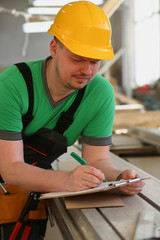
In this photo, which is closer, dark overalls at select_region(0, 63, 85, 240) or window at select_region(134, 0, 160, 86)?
dark overalls at select_region(0, 63, 85, 240)

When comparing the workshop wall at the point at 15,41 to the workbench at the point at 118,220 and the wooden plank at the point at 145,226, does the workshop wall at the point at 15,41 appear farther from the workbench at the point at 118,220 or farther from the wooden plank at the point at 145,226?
the wooden plank at the point at 145,226

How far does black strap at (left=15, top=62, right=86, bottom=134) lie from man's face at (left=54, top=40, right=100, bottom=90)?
0.16 meters

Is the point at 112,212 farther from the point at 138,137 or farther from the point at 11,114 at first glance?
the point at 138,137

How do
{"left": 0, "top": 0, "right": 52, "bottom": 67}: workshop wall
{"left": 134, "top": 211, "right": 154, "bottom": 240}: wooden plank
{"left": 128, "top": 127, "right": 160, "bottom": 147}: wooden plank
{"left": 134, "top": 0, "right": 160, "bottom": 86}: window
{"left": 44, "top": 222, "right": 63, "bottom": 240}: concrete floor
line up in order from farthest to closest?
{"left": 134, "top": 0, "right": 160, "bottom": 86}: window → {"left": 0, "top": 0, "right": 52, "bottom": 67}: workshop wall → {"left": 128, "top": 127, "right": 160, "bottom": 147}: wooden plank → {"left": 44, "top": 222, "right": 63, "bottom": 240}: concrete floor → {"left": 134, "top": 211, "right": 154, "bottom": 240}: wooden plank

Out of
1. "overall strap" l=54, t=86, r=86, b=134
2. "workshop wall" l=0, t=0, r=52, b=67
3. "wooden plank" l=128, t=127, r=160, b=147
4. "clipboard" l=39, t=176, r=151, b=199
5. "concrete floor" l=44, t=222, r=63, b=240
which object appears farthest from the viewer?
"workshop wall" l=0, t=0, r=52, b=67

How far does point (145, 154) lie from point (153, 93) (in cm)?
507

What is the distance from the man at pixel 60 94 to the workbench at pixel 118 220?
0.30 feet

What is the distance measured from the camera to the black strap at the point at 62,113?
147cm

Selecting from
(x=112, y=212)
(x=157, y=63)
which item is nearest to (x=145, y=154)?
(x=112, y=212)

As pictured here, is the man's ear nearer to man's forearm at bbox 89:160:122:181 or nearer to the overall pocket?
the overall pocket

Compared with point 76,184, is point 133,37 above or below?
below

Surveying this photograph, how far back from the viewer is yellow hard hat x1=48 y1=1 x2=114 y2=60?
1.33 meters

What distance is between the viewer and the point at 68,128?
5.37ft

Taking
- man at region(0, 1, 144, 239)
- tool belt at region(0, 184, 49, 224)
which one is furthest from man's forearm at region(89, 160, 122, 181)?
tool belt at region(0, 184, 49, 224)
